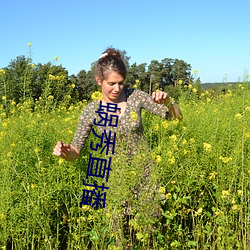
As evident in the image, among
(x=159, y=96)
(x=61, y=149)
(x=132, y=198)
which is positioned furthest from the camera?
(x=159, y=96)

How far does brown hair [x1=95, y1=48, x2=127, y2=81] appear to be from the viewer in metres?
2.32

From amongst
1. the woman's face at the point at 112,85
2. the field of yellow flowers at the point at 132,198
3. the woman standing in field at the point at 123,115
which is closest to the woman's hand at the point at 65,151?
the woman standing in field at the point at 123,115

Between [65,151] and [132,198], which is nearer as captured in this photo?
[132,198]

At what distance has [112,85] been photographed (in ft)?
7.67

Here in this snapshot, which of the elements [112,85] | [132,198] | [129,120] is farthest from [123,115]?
[132,198]

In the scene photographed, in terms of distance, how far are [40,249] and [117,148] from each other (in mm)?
802

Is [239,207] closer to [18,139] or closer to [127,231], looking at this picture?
[127,231]

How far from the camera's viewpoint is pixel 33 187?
2.27m

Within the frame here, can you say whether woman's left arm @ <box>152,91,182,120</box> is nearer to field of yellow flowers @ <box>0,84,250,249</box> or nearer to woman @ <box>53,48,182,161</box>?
woman @ <box>53,48,182,161</box>

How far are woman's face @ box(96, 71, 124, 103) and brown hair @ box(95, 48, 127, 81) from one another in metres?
0.02

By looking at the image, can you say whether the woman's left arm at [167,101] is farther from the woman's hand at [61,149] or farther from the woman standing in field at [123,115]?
the woman's hand at [61,149]

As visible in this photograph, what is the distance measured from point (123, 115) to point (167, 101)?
302 mm

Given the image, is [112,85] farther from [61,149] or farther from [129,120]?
A: [61,149]

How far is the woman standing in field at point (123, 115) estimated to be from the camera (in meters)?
2.07
